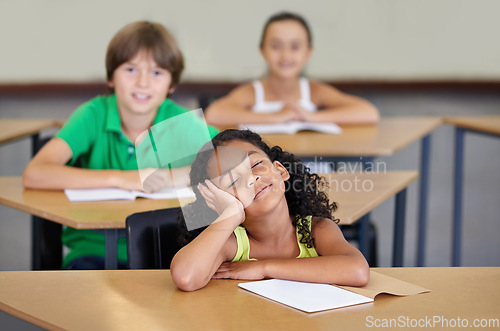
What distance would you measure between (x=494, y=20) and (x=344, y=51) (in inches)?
33.9

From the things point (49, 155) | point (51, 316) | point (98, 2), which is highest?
point (98, 2)

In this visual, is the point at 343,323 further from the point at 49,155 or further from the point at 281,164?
the point at 49,155

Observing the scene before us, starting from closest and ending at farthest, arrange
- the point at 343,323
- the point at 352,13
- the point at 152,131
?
the point at 343,323, the point at 152,131, the point at 352,13

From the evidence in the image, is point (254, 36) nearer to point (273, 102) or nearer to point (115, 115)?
point (273, 102)

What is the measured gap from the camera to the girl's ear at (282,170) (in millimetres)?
1651

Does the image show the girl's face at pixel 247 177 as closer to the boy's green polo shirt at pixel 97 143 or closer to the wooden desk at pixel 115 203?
the wooden desk at pixel 115 203

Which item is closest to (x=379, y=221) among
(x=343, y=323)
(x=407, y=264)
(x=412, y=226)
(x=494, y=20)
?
(x=412, y=226)

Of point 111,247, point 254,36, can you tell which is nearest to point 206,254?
point 111,247

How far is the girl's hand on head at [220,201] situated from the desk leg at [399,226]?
110cm

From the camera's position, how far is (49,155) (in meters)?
2.25

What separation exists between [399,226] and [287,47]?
48.4 inches

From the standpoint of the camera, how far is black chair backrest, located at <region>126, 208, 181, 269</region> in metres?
1.64

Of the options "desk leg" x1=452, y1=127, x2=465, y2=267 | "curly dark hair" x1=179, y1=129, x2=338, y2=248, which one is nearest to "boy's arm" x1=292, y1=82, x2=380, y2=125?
"desk leg" x1=452, y1=127, x2=465, y2=267

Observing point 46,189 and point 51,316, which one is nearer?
point 51,316
